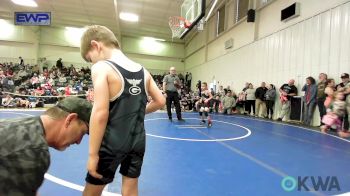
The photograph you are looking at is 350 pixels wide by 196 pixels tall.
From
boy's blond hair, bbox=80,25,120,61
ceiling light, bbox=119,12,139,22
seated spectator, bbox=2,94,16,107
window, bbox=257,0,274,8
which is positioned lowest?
seated spectator, bbox=2,94,16,107

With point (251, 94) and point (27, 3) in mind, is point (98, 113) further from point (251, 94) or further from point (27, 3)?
point (27, 3)

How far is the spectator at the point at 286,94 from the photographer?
1076 cm

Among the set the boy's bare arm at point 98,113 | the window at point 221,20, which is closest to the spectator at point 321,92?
the boy's bare arm at point 98,113

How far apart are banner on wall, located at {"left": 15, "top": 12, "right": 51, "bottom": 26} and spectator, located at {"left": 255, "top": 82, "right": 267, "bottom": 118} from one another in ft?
32.2

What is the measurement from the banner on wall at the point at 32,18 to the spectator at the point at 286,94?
10.4 meters

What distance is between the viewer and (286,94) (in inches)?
427

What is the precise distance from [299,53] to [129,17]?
510 inches

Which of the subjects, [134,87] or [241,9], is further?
[241,9]

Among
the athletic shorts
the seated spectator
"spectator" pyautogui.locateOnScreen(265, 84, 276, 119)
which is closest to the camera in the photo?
the athletic shorts

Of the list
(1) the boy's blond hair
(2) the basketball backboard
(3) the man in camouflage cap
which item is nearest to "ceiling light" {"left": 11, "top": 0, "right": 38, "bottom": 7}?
(2) the basketball backboard

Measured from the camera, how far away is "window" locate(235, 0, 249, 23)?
1477 cm

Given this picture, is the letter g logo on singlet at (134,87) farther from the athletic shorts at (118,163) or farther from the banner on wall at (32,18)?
the banner on wall at (32,18)

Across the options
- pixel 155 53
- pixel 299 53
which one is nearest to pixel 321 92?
pixel 299 53

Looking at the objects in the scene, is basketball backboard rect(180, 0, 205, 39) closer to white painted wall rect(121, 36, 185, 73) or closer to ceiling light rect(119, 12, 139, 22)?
ceiling light rect(119, 12, 139, 22)
